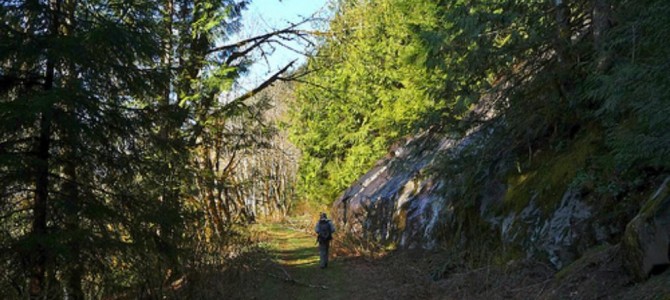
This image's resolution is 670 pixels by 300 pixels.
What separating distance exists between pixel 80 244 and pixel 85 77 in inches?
90.3

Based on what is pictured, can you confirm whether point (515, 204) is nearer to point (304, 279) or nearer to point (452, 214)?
point (452, 214)

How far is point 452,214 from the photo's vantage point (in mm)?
11141

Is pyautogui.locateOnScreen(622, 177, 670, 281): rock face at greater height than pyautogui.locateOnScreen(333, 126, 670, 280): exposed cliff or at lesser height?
lesser

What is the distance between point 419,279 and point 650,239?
18.0ft

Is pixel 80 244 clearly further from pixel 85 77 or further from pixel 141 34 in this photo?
pixel 141 34

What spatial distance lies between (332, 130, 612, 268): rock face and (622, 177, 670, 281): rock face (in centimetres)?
146

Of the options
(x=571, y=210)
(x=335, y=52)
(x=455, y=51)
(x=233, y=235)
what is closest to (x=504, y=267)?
(x=571, y=210)

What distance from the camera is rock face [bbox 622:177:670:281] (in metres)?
4.89

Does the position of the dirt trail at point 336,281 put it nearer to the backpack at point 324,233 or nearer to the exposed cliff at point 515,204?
the backpack at point 324,233

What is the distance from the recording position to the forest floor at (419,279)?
5.66 metres

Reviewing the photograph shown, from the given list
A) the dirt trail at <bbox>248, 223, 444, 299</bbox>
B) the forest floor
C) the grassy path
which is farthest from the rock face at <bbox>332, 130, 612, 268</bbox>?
the grassy path

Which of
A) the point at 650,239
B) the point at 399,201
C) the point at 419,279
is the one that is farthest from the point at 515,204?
the point at 399,201

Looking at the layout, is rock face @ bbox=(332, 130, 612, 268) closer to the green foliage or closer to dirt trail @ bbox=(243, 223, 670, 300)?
dirt trail @ bbox=(243, 223, 670, 300)

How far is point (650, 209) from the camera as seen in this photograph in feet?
17.0
